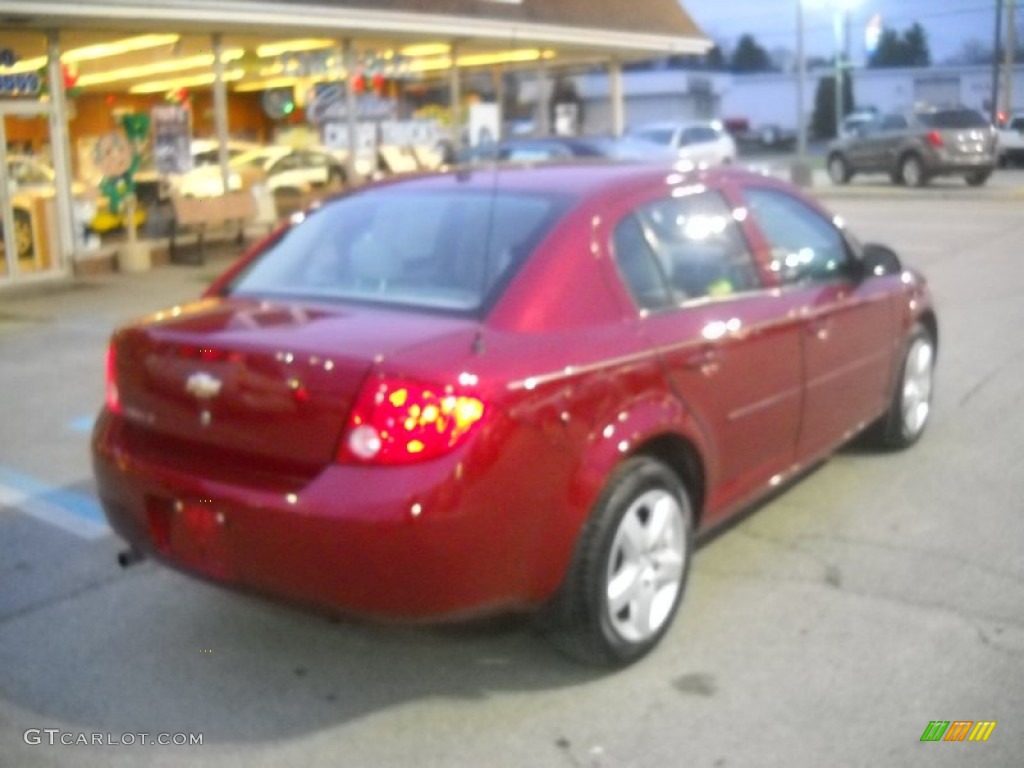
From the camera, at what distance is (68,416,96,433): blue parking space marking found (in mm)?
8008

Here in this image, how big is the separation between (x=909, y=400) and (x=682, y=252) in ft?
8.15

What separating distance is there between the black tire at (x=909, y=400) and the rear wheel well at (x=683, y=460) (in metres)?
2.20

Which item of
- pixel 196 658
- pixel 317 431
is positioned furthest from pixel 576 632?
pixel 196 658

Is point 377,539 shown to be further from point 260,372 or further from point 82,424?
point 82,424

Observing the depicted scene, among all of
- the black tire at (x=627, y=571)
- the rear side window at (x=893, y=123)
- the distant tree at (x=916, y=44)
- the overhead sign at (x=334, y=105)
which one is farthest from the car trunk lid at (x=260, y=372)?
the distant tree at (x=916, y=44)

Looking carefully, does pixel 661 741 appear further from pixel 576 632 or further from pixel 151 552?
pixel 151 552

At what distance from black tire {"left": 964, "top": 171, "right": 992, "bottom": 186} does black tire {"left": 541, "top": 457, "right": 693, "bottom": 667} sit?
84.8ft

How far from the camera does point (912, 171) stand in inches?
1131

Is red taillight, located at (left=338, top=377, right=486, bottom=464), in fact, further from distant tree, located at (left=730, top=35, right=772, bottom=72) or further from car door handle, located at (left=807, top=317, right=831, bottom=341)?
distant tree, located at (left=730, top=35, right=772, bottom=72)

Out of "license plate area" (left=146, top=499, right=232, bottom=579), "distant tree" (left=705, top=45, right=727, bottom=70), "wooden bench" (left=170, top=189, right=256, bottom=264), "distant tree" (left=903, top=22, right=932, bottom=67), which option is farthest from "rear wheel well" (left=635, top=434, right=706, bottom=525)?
"distant tree" (left=705, top=45, right=727, bottom=70)

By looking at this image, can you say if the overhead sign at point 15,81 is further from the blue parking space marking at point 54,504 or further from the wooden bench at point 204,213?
the blue parking space marking at point 54,504

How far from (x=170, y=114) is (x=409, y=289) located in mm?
13993

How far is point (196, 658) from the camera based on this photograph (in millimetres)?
4629

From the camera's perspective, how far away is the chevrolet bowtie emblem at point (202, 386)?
13.5ft
